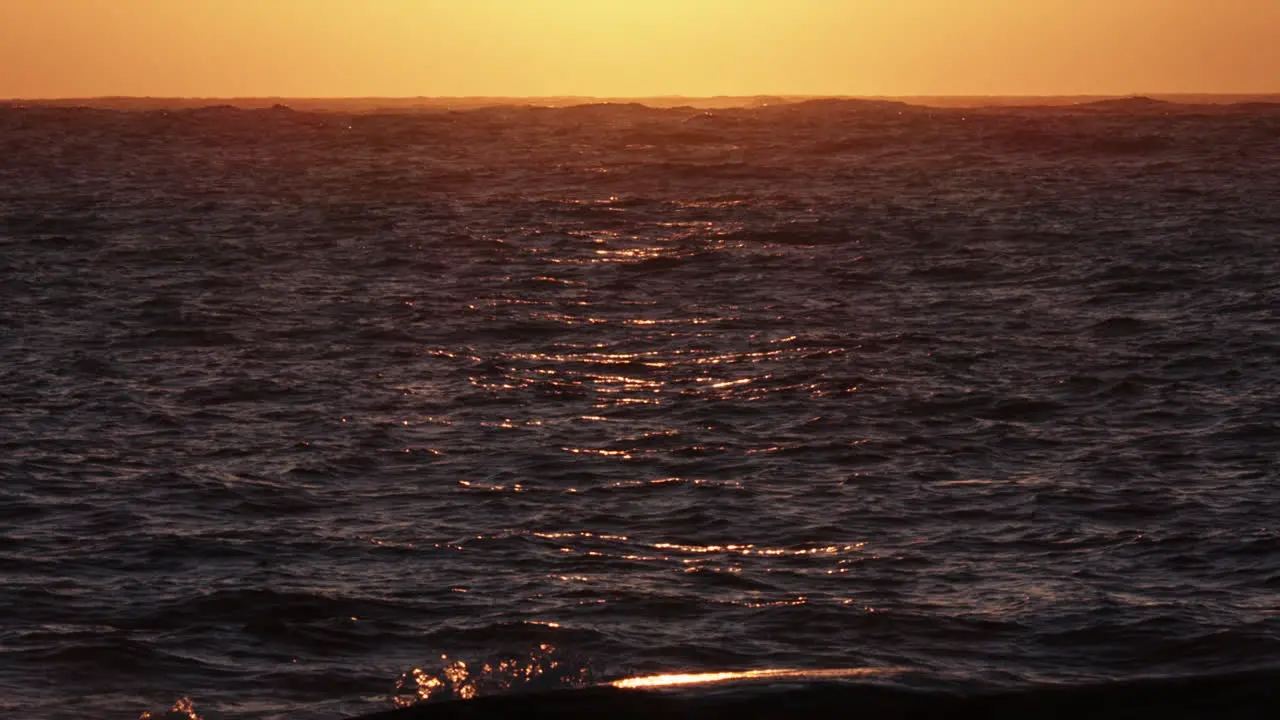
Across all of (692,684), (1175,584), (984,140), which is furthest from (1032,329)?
(984,140)

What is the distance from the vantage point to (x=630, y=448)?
27047 millimetres

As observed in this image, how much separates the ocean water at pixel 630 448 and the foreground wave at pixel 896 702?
0.09 metres

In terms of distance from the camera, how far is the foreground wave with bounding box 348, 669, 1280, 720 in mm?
5785

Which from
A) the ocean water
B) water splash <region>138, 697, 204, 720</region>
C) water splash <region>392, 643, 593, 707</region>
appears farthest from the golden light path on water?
water splash <region>138, 697, 204, 720</region>

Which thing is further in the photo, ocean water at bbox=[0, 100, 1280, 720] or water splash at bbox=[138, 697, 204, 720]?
ocean water at bbox=[0, 100, 1280, 720]

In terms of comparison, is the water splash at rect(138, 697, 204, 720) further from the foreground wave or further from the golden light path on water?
the golden light path on water

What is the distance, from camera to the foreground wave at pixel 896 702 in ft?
19.0

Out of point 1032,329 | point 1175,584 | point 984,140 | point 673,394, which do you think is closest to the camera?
point 1175,584

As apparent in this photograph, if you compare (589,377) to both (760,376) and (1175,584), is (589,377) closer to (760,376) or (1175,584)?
(760,376)

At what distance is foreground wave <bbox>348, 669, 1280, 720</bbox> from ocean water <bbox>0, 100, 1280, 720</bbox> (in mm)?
90

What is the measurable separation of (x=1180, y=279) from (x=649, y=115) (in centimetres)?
7178

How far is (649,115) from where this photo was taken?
116500 mm

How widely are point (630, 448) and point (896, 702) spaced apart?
21.0 m

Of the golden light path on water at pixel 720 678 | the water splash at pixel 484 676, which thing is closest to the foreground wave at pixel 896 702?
the golden light path on water at pixel 720 678
